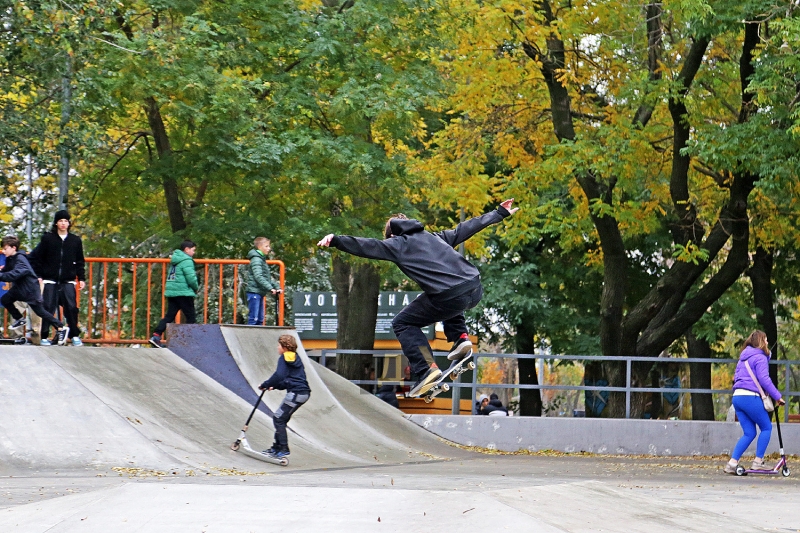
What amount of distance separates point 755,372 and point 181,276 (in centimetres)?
752

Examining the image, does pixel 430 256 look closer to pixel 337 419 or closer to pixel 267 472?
pixel 267 472

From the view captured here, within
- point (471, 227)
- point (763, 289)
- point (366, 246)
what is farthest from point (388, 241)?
point (763, 289)

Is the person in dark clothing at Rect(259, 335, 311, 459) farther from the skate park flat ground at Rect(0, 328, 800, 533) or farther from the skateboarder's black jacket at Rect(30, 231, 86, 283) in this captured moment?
the skateboarder's black jacket at Rect(30, 231, 86, 283)

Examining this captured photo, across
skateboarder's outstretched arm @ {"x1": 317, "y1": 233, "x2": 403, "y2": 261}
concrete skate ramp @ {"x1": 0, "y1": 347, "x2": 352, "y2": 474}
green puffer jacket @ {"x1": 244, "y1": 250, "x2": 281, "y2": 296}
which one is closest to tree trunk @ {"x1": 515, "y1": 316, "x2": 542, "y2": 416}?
green puffer jacket @ {"x1": 244, "y1": 250, "x2": 281, "y2": 296}

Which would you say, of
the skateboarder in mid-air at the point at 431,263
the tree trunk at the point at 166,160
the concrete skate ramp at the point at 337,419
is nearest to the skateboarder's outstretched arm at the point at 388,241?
the skateboarder in mid-air at the point at 431,263

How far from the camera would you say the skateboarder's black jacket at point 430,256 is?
9273mm

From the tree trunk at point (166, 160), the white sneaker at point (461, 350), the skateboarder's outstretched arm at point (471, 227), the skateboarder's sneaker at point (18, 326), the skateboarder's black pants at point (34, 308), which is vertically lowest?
the white sneaker at point (461, 350)

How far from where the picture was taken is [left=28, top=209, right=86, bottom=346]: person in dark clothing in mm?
14016

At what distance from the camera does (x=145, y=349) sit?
590 inches

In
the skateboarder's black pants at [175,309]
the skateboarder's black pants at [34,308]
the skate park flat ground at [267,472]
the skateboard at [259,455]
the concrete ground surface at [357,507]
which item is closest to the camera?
the concrete ground surface at [357,507]

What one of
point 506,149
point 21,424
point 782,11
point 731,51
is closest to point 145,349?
point 21,424

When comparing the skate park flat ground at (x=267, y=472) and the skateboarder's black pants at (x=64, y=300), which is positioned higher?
the skateboarder's black pants at (x=64, y=300)

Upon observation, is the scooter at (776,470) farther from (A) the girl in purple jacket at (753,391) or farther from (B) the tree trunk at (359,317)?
(B) the tree trunk at (359,317)

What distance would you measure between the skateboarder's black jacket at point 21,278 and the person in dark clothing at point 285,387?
320cm
